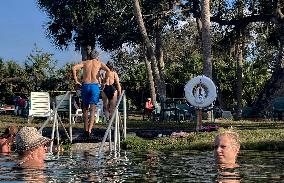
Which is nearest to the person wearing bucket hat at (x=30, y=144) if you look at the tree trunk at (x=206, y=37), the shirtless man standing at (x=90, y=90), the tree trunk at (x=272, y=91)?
the shirtless man standing at (x=90, y=90)

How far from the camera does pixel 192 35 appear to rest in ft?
235

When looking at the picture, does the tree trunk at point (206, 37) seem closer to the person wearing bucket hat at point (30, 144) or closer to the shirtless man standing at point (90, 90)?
the shirtless man standing at point (90, 90)

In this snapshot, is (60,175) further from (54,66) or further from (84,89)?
(54,66)

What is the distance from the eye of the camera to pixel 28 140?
7719 millimetres

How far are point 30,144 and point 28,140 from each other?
65mm

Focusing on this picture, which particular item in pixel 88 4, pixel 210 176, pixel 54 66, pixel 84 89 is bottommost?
pixel 210 176

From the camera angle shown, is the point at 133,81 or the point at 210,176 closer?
the point at 210,176

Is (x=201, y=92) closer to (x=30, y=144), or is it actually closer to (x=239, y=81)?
(x=30, y=144)

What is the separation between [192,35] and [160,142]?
5629 centimetres

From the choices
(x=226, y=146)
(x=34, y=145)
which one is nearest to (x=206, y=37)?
(x=226, y=146)

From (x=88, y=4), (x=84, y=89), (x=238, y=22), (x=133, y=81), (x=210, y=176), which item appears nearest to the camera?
(x=210, y=176)

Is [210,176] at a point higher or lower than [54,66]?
lower

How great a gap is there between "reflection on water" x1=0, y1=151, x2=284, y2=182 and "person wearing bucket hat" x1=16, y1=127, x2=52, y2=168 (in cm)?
27

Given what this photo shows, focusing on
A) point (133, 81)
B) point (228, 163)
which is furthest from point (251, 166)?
point (133, 81)
